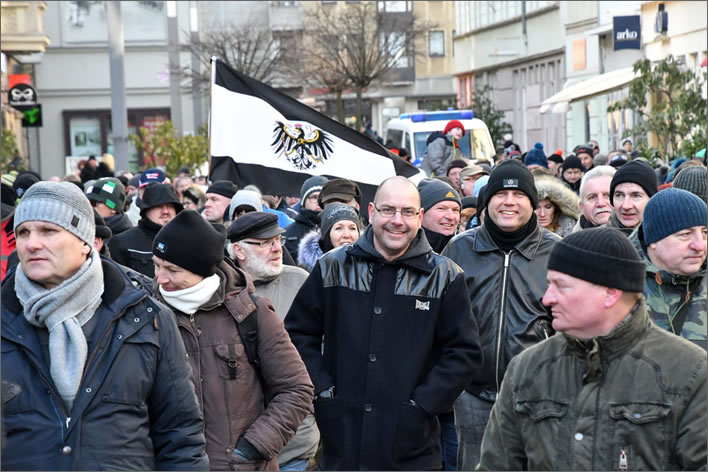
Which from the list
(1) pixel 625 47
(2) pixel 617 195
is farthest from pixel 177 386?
(1) pixel 625 47

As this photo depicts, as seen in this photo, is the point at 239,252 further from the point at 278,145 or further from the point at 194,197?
the point at 194,197

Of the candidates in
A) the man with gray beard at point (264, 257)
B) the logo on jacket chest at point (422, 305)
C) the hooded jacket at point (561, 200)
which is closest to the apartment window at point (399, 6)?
the hooded jacket at point (561, 200)

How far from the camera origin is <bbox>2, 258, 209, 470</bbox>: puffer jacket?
15.4ft

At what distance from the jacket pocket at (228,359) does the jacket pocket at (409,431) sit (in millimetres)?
1054

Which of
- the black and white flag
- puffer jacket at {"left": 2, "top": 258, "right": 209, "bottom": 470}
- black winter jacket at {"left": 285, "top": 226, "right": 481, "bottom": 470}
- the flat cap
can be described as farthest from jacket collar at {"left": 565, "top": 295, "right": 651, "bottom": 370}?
the black and white flag

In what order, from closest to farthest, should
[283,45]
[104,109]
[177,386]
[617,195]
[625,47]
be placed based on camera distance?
[177,386] → [617,195] → [625,47] → [283,45] → [104,109]

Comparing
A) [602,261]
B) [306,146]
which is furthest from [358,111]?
[602,261]

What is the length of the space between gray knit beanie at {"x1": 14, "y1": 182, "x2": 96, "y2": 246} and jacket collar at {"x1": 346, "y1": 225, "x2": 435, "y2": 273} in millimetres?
1961

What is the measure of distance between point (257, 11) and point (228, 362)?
5948 centimetres

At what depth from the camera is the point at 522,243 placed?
7352 mm

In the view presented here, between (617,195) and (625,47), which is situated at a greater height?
(625,47)

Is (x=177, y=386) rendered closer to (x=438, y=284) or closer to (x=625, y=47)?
(x=438, y=284)

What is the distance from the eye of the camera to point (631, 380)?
414 centimetres

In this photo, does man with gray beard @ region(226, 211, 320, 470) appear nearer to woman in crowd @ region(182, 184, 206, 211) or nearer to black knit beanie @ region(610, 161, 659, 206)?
black knit beanie @ region(610, 161, 659, 206)
